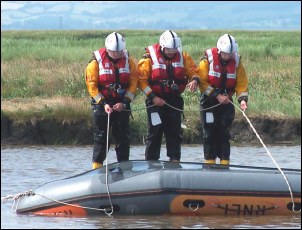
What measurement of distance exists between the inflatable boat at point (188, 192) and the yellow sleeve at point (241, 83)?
186 cm

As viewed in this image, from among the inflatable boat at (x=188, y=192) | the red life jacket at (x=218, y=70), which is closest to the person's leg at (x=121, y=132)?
the red life jacket at (x=218, y=70)

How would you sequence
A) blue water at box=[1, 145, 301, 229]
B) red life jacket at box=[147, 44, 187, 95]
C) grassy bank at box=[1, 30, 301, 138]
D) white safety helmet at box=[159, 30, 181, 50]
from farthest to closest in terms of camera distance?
grassy bank at box=[1, 30, 301, 138] → red life jacket at box=[147, 44, 187, 95] → white safety helmet at box=[159, 30, 181, 50] → blue water at box=[1, 145, 301, 229]

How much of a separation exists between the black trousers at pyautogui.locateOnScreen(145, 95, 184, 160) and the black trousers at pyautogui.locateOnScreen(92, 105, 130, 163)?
1.00ft

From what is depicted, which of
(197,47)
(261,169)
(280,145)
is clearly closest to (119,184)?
(261,169)

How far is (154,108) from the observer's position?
15508 millimetres

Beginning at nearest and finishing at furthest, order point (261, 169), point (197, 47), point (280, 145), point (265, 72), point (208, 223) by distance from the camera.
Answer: point (208, 223) → point (261, 169) → point (280, 145) → point (265, 72) → point (197, 47)

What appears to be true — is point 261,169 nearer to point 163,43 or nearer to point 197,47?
point 163,43

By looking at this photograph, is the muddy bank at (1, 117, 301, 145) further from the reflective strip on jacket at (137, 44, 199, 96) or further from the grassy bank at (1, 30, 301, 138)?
the reflective strip on jacket at (137, 44, 199, 96)

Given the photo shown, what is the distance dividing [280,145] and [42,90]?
6.76m

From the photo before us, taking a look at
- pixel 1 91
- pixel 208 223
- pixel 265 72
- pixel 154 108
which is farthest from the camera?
pixel 265 72

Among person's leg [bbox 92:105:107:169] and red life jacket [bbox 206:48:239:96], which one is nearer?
person's leg [bbox 92:105:107:169]

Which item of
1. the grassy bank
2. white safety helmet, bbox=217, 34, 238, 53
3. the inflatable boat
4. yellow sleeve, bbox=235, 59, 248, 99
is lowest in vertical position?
the grassy bank

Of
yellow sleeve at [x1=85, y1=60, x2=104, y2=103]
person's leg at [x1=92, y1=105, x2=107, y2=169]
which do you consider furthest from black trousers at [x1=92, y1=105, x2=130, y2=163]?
yellow sleeve at [x1=85, y1=60, x2=104, y2=103]

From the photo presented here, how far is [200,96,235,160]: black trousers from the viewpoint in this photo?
15805 mm
